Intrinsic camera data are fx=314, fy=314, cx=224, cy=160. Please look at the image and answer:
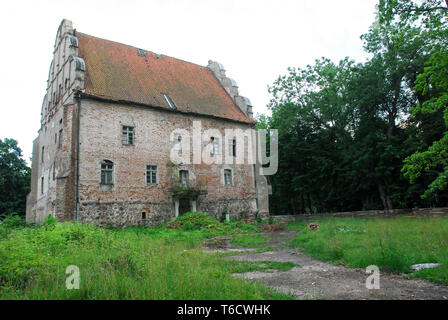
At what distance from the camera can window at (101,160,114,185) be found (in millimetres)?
18828

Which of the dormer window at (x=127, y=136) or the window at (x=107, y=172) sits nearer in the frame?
the window at (x=107, y=172)

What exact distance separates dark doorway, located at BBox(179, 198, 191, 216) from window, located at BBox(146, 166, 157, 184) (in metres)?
2.52

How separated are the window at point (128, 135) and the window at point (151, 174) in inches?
80.3

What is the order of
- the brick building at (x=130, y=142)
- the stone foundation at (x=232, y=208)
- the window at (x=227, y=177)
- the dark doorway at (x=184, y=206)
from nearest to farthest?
1. the brick building at (x=130, y=142)
2. the dark doorway at (x=184, y=206)
3. the stone foundation at (x=232, y=208)
4. the window at (x=227, y=177)

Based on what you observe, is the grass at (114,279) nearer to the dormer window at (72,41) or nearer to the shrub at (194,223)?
the shrub at (194,223)

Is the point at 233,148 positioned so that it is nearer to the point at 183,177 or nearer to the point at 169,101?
the point at 183,177

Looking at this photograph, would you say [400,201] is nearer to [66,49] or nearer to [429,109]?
[429,109]

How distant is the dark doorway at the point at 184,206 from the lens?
22.0 m

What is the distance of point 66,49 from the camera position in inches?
834

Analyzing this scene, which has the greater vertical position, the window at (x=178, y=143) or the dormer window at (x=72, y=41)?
the dormer window at (x=72, y=41)

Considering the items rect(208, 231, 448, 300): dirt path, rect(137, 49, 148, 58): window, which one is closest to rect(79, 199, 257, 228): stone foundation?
rect(137, 49, 148, 58): window

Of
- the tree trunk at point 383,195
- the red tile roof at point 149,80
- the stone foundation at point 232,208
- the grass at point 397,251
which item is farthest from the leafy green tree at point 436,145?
the tree trunk at point 383,195

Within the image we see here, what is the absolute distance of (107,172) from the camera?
19047 millimetres

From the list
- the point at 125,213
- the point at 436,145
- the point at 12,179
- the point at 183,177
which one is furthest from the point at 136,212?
the point at 12,179
